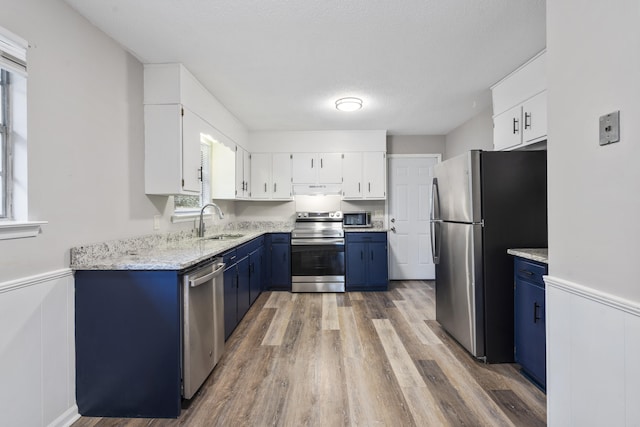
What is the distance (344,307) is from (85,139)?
3.04 meters

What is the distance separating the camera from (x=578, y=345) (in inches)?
49.9

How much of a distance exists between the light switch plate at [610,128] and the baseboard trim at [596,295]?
56cm

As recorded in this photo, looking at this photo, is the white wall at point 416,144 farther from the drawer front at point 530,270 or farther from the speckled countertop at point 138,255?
the speckled countertop at point 138,255

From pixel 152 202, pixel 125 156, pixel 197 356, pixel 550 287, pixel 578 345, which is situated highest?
pixel 125 156

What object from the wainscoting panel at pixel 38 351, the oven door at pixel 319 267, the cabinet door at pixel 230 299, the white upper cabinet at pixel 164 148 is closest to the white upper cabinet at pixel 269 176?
the oven door at pixel 319 267

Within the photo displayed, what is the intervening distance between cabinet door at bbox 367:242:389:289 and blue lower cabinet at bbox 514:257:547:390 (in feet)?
7.28

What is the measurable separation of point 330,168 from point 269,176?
97cm

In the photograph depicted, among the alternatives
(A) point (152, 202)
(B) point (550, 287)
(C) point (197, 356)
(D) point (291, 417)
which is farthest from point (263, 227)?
(B) point (550, 287)

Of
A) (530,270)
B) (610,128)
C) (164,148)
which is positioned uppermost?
(164,148)

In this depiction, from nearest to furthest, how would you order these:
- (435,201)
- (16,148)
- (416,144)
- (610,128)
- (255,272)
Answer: (610,128), (16,148), (435,201), (255,272), (416,144)

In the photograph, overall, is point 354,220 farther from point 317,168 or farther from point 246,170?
point 246,170

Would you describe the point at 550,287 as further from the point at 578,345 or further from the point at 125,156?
the point at 125,156

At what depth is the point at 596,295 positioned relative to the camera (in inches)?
45.6

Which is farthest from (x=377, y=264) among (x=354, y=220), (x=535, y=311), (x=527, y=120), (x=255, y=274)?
(x=527, y=120)
